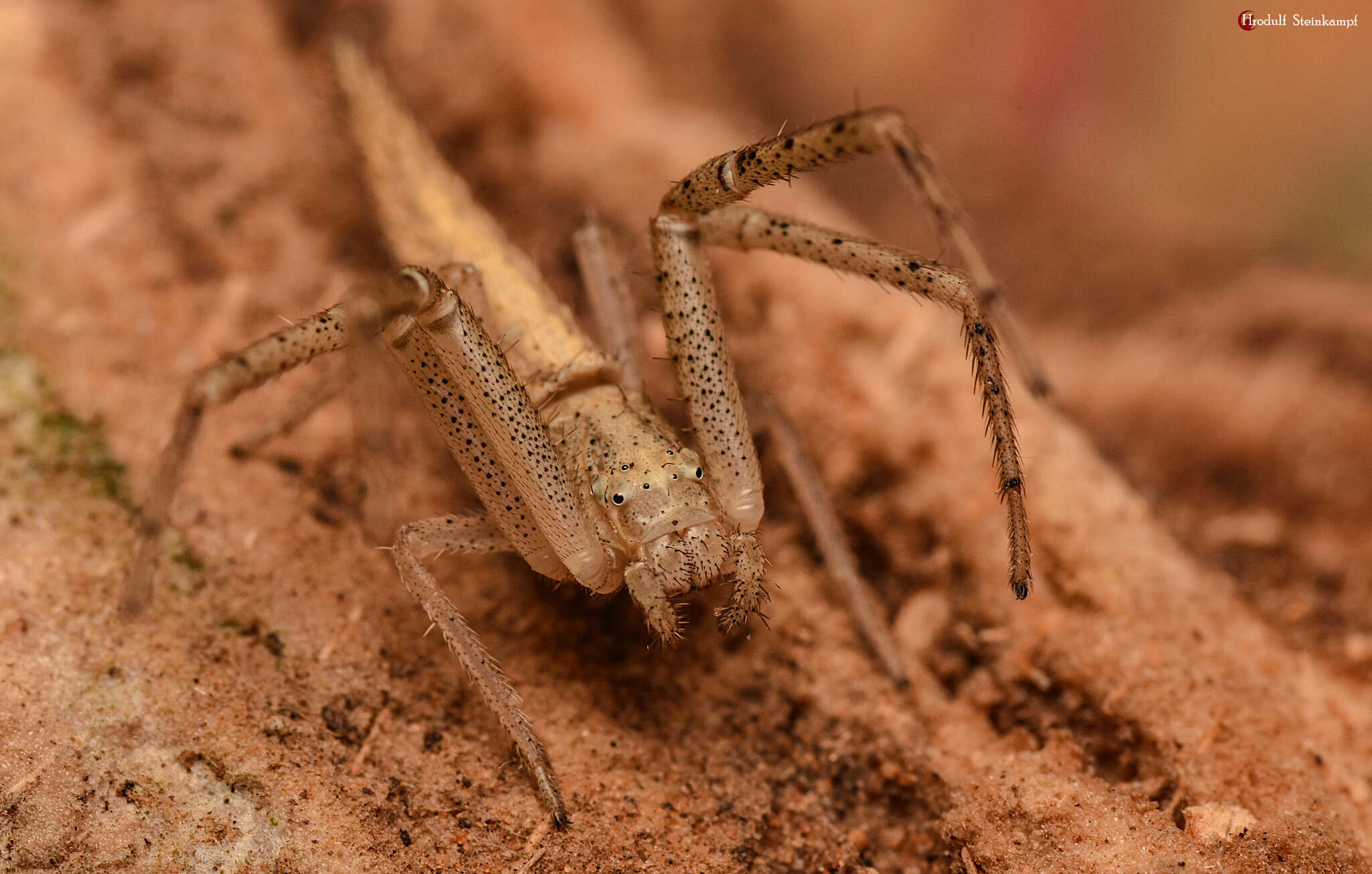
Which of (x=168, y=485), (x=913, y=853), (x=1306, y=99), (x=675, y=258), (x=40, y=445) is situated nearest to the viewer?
(x=168, y=485)

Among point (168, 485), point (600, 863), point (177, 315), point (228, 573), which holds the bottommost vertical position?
point (600, 863)

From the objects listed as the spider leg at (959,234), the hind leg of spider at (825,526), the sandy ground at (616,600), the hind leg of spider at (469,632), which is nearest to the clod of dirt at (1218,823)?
the sandy ground at (616,600)

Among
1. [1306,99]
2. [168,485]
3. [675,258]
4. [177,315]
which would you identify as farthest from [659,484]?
[1306,99]

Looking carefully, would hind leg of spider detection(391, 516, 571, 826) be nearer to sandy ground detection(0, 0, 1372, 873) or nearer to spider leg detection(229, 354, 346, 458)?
sandy ground detection(0, 0, 1372, 873)

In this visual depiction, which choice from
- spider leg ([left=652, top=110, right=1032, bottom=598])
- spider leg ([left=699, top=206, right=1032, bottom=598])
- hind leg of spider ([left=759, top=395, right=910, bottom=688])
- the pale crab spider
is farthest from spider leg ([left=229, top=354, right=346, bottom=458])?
spider leg ([left=699, top=206, right=1032, bottom=598])

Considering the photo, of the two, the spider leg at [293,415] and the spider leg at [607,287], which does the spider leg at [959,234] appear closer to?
the spider leg at [607,287]

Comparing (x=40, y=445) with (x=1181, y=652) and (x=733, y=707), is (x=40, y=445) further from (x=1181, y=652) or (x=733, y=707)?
(x=1181, y=652)

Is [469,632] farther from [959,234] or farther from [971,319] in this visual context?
[959,234]
